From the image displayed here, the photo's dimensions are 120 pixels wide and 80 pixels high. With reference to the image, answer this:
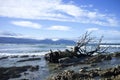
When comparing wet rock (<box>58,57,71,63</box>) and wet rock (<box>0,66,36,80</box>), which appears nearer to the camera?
wet rock (<box>0,66,36,80</box>)

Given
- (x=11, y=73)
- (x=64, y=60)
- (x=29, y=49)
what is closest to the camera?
(x=11, y=73)

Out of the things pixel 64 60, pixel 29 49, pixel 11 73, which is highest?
pixel 29 49

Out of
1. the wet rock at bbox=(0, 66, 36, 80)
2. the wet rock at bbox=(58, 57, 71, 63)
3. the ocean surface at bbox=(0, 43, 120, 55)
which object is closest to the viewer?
the wet rock at bbox=(0, 66, 36, 80)

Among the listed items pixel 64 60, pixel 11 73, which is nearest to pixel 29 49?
pixel 64 60

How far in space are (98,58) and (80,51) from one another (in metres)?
5.73

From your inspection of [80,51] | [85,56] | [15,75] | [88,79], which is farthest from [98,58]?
[88,79]

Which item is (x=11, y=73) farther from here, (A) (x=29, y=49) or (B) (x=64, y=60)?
(A) (x=29, y=49)

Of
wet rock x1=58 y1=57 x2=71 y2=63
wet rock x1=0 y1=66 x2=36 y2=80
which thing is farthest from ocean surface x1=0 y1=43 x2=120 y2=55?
wet rock x1=0 y1=66 x2=36 y2=80

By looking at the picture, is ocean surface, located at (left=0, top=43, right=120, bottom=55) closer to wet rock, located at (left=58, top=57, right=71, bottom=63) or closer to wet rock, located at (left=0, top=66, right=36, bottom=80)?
wet rock, located at (left=58, top=57, right=71, bottom=63)

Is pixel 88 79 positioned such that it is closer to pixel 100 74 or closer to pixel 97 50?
pixel 100 74

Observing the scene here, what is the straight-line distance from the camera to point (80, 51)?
39.8 m

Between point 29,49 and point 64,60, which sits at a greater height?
point 29,49

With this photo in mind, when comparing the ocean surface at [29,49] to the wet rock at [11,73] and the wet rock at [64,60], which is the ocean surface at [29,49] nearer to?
the wet rock at [64,60]

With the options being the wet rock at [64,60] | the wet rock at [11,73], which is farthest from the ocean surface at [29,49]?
the wet rock at [11,73]
